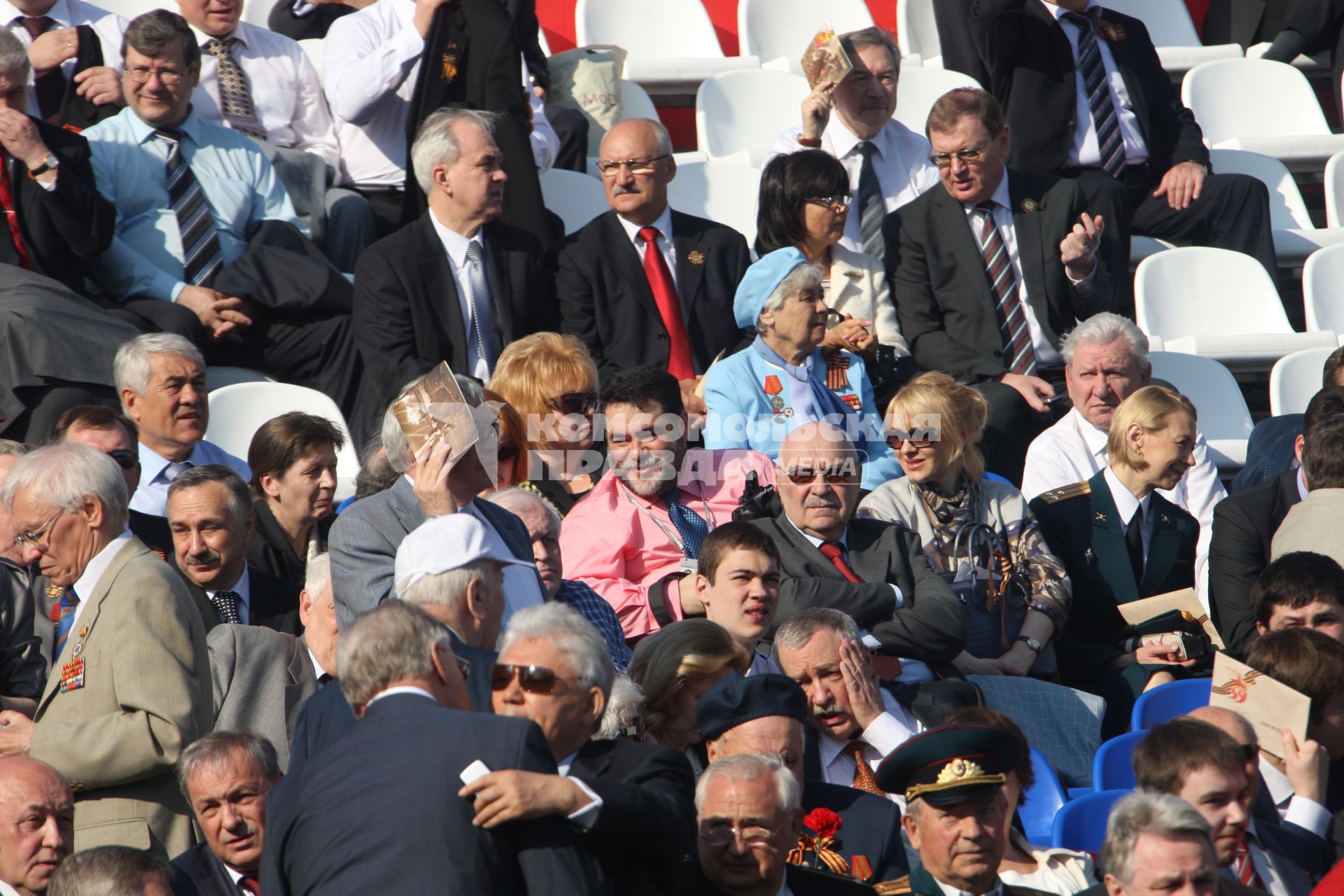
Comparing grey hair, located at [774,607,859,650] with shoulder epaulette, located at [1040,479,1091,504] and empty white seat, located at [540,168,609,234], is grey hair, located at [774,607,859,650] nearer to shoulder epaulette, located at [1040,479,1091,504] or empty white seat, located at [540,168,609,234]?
shoulder epaulette, located at [1040,479,1091,504]

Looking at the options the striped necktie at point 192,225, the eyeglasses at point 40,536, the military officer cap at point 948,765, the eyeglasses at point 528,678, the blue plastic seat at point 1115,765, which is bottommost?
the blue plastic seat at point 1115,765

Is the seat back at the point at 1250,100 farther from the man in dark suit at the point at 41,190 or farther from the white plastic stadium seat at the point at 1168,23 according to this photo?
the man in dark suit at the point at 41,190

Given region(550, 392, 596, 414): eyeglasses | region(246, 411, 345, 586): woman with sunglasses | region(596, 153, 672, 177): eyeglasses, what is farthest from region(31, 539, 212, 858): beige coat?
region(596, 153, 672, 177): eyeglasses

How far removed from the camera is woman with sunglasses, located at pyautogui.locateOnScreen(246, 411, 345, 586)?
17.9 feet

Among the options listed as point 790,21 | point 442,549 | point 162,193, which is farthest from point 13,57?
point 790,21

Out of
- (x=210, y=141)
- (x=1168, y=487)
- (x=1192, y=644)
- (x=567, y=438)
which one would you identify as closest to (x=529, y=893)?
(x=567, y=438)

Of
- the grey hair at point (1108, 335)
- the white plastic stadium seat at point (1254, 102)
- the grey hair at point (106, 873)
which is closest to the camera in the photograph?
the grey hair at point (106, 873)

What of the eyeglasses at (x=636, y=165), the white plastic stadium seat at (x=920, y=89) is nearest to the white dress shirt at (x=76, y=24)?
the eyeglasses at (x=636, y=165)

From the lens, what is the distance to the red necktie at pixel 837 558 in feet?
17.5

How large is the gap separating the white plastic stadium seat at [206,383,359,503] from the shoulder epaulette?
2377 mm

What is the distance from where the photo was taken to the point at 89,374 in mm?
5992

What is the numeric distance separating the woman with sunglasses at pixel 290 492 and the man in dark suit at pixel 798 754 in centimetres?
186

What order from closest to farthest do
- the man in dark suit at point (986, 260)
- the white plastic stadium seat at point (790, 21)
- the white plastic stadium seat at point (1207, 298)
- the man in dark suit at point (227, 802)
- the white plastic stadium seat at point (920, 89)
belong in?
the man in dark suit at point (227, 802), the man in dark suit at point (986, 260), the white plastic stadium seat at point (1207, 298), the white plastic stadium seat at point (920, 89), the white plastic stadium seat at point (790, 21)

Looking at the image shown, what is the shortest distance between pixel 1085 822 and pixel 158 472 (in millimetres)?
2952
